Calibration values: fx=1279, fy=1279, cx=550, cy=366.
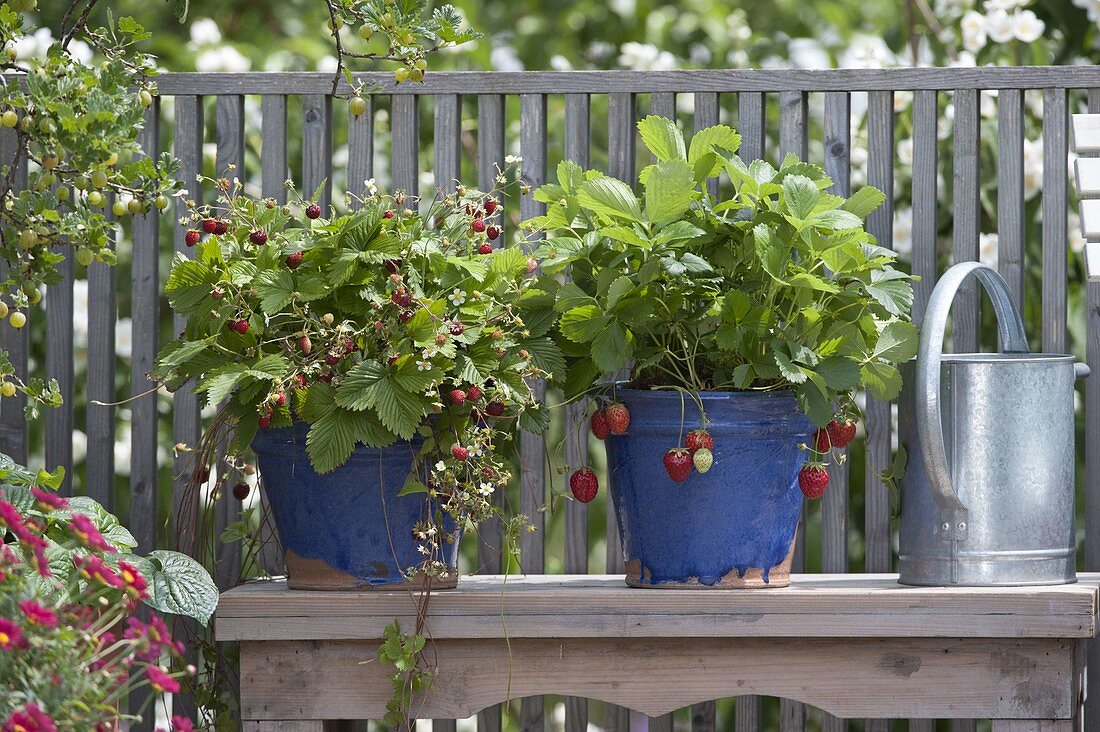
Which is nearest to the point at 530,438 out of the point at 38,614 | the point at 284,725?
the point at 284,725

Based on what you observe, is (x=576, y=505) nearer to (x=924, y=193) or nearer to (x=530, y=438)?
(x=530, y=438)

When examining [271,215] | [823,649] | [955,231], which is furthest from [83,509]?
[955,231]

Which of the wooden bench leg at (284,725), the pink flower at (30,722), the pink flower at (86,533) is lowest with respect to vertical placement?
the wooden bench leg at (284,725)

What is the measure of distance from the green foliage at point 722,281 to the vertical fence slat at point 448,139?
0.37 metres

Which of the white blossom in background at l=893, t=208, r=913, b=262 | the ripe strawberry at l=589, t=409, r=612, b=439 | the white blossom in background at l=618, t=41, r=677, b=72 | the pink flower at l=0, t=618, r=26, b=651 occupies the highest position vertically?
the white blossom in background at l=618, t=41, r=677, b=72

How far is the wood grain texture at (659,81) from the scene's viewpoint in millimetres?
1953

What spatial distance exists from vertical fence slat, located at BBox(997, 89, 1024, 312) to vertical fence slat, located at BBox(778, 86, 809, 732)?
0.30 m

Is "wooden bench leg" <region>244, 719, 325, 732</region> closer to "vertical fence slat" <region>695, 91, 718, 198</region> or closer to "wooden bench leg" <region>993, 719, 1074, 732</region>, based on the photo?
"wooden bench leg" <region>993, 719, 1074, 732</region>

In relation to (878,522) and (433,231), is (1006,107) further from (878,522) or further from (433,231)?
(433,231)

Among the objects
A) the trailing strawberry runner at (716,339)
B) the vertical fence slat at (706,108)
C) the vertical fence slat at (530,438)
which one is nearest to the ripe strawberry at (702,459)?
the trailing strawberry runner at (716,339)

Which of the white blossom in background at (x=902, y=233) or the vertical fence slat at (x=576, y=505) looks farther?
the white blossom in background at (x=902, y=233)

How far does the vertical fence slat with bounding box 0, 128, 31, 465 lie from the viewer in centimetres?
201

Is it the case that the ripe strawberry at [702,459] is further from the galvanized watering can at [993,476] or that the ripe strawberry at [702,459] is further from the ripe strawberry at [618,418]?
the galvanized watering can at [993,476]

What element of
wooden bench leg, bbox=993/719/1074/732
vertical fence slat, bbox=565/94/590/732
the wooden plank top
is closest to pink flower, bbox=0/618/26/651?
the wooden plank top
